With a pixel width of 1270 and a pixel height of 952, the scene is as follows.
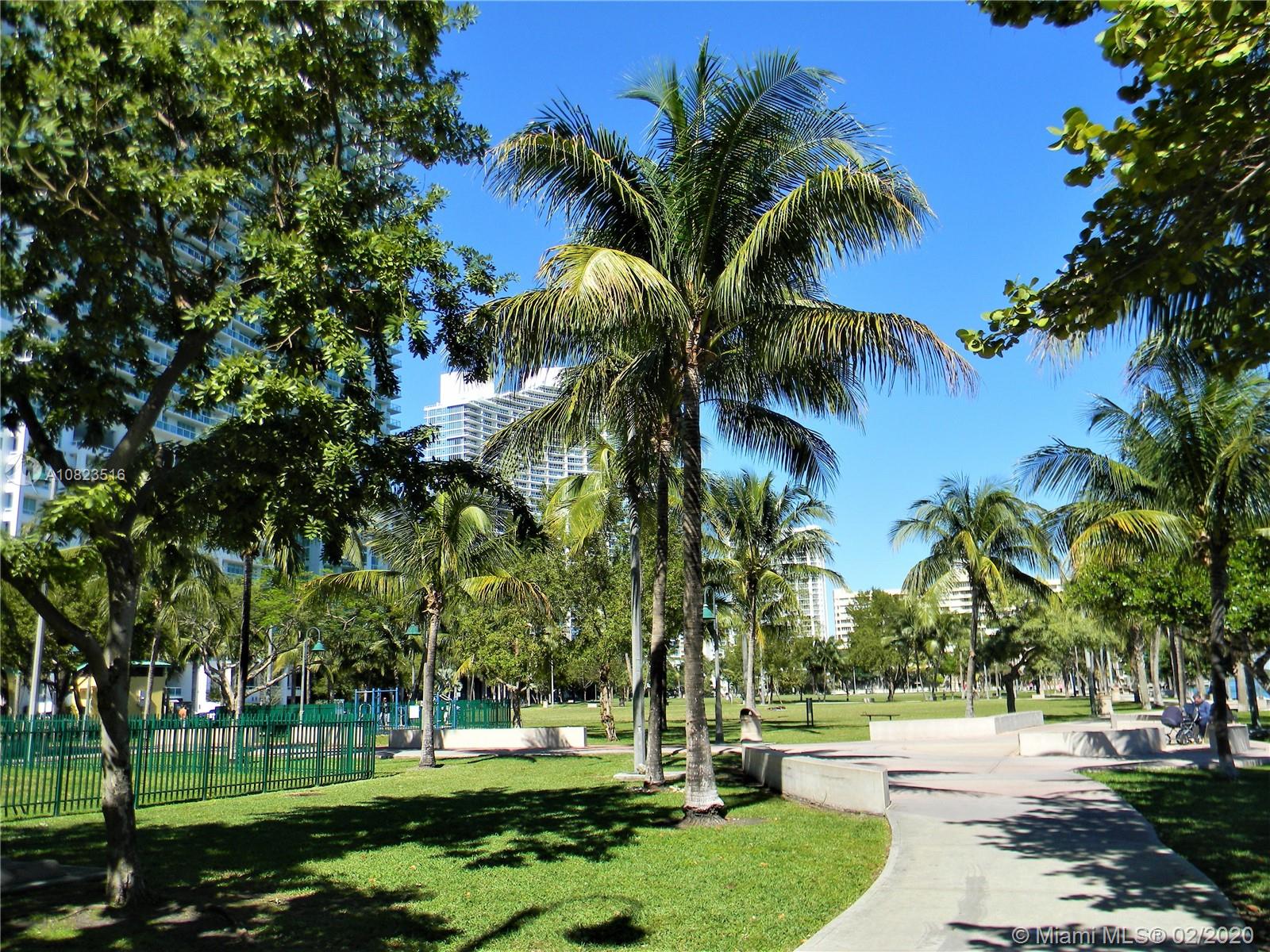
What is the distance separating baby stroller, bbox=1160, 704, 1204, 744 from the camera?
22562 mm

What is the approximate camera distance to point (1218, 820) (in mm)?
10883

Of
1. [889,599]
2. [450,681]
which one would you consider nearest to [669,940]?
[450,681]

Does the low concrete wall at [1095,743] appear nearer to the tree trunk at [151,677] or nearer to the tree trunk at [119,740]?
the tree trunk at [119,740]

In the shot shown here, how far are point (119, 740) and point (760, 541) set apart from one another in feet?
91.4

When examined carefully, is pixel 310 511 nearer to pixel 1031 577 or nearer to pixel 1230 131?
pixel 1230 131

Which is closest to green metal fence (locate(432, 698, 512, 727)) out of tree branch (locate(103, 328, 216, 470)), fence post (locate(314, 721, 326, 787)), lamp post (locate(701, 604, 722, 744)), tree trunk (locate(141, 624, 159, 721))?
lamp post (locate(701, 604, 722, 744))

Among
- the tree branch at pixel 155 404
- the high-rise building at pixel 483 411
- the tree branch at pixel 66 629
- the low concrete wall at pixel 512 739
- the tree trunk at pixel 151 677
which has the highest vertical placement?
the high-rise building at pixel 483 411

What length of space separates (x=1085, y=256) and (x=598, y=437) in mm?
14688

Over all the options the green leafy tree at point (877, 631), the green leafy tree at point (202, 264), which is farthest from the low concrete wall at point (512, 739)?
the green leafy tree at point (877, 631)

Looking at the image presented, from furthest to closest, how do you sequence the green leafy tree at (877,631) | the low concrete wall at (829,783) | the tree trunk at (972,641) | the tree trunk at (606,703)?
the green leafy tree at (877,631)
the tree trunk at (972,641)
the tree trunk at (606,703)
the low concrete wall at (829,783)

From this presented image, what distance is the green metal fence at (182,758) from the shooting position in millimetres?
13961

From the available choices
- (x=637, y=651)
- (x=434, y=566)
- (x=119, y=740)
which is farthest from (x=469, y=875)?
(x=434, y=566)

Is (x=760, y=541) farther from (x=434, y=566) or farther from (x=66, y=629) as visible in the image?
(x=66, y=629)

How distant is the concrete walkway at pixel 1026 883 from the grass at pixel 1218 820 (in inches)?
9.0
